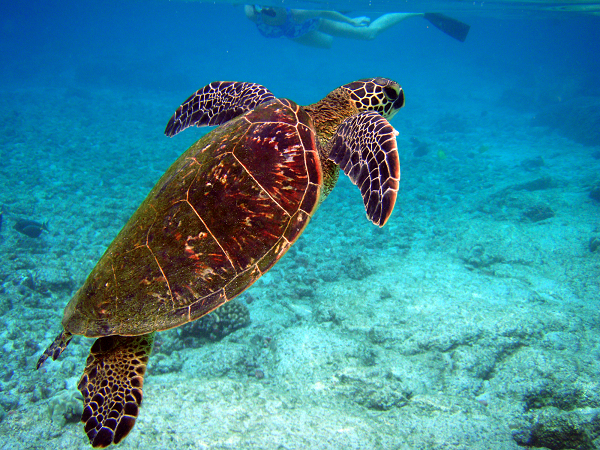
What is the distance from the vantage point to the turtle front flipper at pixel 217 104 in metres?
3.26

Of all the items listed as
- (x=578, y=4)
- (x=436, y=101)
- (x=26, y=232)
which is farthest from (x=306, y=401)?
(x=436, y=101)

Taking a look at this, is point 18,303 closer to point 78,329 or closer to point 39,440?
point 39,440

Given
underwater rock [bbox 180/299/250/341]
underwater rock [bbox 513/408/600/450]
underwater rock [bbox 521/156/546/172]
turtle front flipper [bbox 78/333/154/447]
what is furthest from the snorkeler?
underwater rock [bbox 513/408/600/450]

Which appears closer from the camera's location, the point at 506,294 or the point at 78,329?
the point at 78,329

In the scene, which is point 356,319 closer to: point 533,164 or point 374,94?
point 374,94

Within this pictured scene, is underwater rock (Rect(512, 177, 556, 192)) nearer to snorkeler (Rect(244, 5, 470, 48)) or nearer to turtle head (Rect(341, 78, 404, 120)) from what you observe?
snorkeler (Rect(244, 5, 470, 48))

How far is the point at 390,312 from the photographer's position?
4.64 meters

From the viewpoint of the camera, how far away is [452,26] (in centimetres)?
1434

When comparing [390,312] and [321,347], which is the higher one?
[390,312]

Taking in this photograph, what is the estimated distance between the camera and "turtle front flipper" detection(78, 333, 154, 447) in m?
1.80

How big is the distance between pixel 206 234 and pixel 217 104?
2.12 meters

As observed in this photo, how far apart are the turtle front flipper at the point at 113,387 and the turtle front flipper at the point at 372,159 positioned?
202cm

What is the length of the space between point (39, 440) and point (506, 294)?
256 inches

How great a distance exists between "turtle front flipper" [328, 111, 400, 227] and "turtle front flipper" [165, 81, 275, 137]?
1388mm
